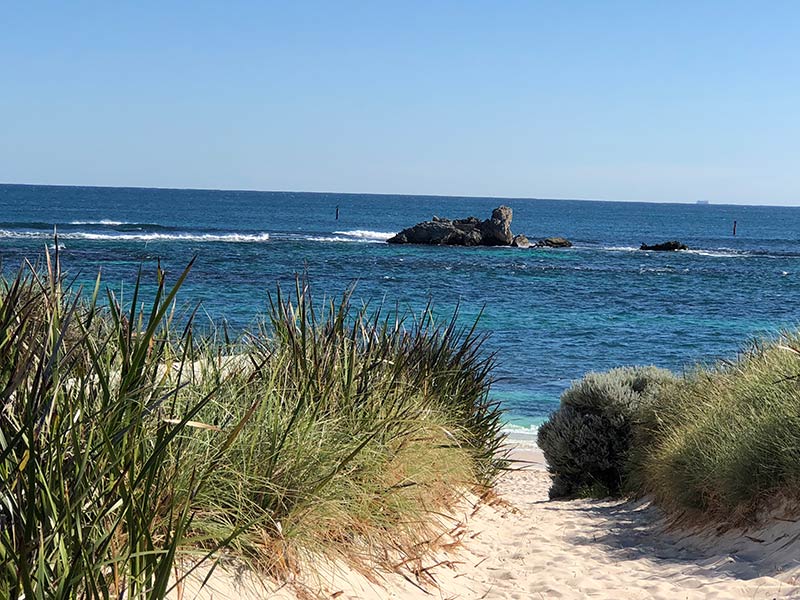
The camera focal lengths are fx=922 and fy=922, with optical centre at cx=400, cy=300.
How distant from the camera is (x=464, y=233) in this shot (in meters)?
63.7

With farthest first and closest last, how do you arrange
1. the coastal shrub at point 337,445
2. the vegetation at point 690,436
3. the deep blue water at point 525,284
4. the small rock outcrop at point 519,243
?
the small rock outcrop at point 519,243, the deep blue water at point 525,284, the vegetation at point 690,436, the coastal shrub at point 337,445

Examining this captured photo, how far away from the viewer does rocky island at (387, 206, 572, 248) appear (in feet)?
209

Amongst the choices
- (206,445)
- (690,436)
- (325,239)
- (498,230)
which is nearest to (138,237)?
(325,239)

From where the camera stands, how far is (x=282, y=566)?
4629 millimetres

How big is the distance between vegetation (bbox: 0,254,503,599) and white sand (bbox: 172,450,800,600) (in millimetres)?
224

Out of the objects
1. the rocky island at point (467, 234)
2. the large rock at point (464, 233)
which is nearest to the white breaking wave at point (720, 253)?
the rocky island at point (467, 234)

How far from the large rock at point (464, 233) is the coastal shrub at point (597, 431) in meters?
51.6

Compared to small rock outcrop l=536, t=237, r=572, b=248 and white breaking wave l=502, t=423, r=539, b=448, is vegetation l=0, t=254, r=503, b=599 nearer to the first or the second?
white breaking wave l=502, t=423, r=539, b=448

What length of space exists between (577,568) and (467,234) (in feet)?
188

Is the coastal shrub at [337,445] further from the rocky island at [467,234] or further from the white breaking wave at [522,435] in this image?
the rocky island at [467,234]

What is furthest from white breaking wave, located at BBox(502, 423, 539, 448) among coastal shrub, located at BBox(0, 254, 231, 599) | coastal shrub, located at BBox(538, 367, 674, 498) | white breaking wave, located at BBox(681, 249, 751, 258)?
white breaking wave, located at BBox(681, 249, 751, 258)

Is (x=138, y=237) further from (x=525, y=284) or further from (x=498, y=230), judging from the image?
(x=525, y=284)

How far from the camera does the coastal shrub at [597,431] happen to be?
11.6 m

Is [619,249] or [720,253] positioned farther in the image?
[619,249]
